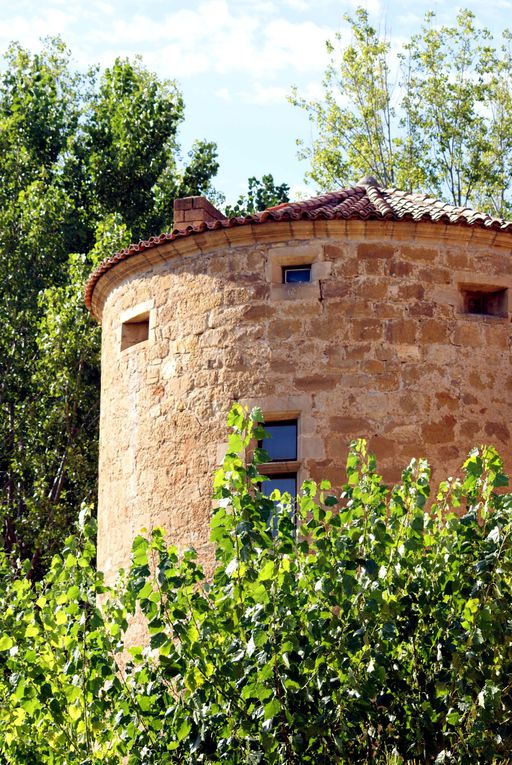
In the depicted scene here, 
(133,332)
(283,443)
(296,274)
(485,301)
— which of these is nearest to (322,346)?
(296,274)

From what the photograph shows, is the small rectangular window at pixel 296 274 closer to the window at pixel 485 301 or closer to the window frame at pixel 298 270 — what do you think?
the window frame at pixel 298 270

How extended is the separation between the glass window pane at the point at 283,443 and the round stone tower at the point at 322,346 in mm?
13

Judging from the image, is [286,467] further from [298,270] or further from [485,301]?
[485,301]

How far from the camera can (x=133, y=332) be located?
1389 centimetres

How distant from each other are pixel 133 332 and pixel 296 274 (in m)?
2.03

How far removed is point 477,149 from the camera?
26.6m

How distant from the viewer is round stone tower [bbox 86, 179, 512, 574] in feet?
40.2

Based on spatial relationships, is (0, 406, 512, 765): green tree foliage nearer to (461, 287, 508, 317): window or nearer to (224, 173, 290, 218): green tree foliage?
(461, 287, 508, 317): window

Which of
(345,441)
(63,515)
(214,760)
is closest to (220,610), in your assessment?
(214,760)

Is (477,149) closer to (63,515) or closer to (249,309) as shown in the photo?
(63,515)

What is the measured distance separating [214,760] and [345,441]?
5035mm

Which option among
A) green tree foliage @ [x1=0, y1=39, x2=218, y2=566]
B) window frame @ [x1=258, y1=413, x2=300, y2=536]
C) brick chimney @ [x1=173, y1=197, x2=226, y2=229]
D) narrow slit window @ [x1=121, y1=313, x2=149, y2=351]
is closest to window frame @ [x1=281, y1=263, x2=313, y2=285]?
window frame @ [x1=258, y1=413, x2=300, y2=536]

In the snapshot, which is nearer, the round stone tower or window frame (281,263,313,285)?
the round stone tower

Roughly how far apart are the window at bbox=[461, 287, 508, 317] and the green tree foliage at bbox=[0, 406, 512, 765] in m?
5.17
